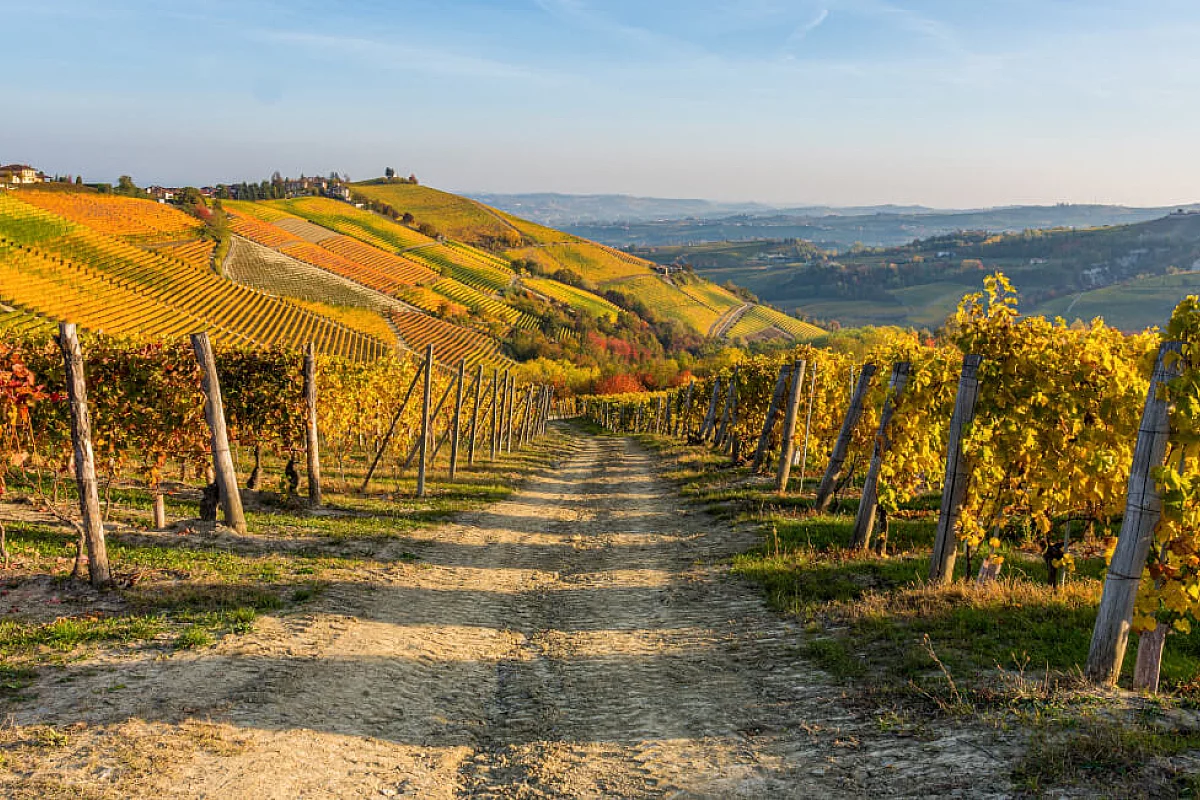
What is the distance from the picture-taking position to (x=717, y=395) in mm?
29812

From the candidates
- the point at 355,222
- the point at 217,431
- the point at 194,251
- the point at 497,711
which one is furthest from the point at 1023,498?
the point at 355,222

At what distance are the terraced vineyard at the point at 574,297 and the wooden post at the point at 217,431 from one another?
134 meters

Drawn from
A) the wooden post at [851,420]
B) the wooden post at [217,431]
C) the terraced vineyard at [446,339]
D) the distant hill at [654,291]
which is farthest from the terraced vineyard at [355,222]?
the wooden post at [851,420]

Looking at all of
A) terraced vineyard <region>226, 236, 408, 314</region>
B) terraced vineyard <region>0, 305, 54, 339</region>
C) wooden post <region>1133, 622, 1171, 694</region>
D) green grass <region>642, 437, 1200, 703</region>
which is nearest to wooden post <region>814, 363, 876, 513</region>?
green grass <region>642, 437, 1200, 703</region>

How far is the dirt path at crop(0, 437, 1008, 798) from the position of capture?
4539 millimetres

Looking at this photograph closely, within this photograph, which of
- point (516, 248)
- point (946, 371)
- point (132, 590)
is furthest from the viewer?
point (516, 248)

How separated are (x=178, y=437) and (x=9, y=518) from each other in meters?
2.49

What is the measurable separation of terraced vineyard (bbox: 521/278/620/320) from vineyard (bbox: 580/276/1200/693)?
134397 millimetres

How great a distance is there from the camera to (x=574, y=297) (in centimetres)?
15712

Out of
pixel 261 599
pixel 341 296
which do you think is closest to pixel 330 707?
pixel 261 599

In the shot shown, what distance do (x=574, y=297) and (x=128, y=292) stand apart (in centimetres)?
9278

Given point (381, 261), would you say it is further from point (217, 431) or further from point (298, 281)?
point (217, 431)

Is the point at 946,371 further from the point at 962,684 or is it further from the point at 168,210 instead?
the point at 168,210

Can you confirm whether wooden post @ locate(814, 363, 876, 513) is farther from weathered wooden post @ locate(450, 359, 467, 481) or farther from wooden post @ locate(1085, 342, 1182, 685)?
weathered wooden post @ locate(450, 359, 467, 481)
